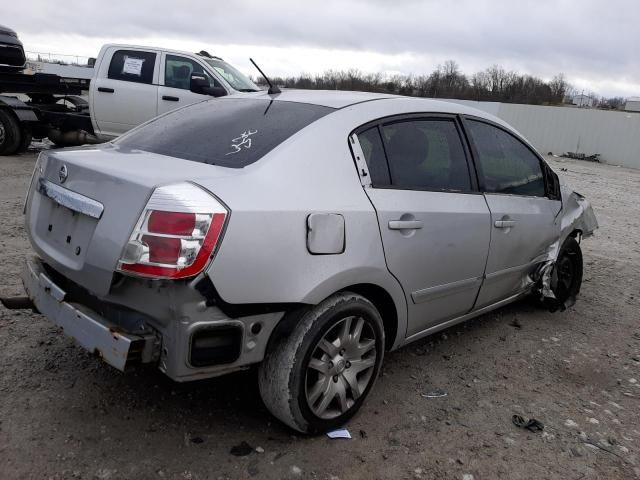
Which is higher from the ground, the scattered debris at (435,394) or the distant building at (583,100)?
the distant building at (583,100)

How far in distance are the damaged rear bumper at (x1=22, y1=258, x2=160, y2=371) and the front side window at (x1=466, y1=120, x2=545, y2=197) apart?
2302mm

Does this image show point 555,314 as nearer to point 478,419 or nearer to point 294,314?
point 478,419

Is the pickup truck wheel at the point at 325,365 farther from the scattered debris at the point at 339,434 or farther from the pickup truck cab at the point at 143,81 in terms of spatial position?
the pickup truck cab at the point at 143,81

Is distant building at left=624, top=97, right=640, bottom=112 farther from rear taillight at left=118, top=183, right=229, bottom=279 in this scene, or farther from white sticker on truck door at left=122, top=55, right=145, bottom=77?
rear taillight at left=118, top=183, right=229, bottom=279

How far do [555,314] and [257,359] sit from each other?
128 inches

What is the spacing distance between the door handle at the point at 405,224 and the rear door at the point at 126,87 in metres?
7.23

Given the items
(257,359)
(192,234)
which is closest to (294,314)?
(257,359)

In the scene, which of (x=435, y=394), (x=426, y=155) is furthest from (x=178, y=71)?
(x=435, y=394)

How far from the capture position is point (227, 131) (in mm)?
2898

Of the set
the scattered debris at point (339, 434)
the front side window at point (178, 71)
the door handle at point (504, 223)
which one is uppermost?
the front side window at point (178, 71)

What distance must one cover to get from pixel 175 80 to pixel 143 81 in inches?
21.0

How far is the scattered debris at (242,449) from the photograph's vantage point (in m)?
2.57

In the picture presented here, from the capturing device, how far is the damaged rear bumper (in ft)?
7.20

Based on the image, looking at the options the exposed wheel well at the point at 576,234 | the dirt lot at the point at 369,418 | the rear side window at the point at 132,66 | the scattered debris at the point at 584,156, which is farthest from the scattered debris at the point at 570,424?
the scattered debris at the point at 584,156
